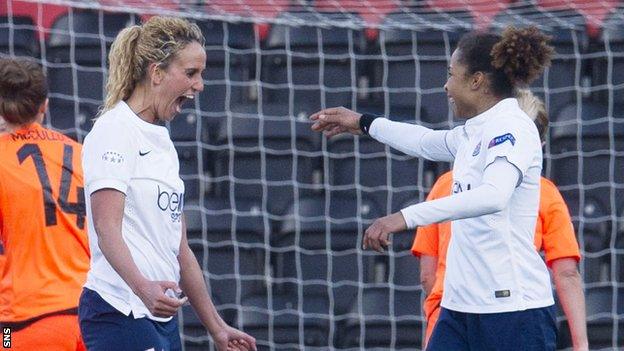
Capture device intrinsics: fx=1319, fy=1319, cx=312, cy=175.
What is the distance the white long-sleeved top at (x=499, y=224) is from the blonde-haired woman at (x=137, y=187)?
2.47ft

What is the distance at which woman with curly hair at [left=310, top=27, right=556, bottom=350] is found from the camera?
3441 mm

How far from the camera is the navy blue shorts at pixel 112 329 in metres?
3.03

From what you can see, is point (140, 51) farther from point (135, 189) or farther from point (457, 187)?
point (457, 187)

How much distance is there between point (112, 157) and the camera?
2.96m

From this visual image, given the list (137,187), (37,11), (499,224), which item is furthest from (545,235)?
(37,11)

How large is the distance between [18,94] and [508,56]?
1354mm

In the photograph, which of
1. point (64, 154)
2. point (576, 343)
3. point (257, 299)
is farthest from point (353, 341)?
point (64, 154)

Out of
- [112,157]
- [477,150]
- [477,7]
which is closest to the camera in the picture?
[112,157]

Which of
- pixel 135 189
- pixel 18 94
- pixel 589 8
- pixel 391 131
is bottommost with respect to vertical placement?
pixel 135 189

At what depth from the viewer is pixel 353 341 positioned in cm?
588

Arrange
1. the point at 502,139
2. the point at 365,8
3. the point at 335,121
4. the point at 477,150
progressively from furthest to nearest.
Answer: the point at 365,8 → the point at 335,121 → the point at 477,150 → the point at 502,139

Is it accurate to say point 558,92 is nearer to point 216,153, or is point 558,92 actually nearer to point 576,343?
point 216,153

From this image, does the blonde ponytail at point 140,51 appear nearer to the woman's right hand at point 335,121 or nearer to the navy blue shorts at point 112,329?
the navy blue shorts at point 112,329

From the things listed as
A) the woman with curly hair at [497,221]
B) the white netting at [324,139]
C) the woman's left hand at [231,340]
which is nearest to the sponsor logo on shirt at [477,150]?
the woman with curly hair at [497,221]
